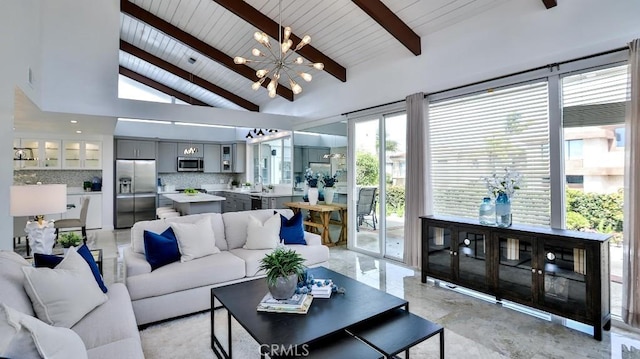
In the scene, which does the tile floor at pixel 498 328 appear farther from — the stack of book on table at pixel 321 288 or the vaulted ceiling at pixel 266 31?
the vaulted ceiling at pixel 266 31

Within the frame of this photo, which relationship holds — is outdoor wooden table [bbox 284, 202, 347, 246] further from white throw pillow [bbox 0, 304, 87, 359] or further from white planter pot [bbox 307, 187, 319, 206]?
white throw pillow [bbox 0, 304, 87, 359]

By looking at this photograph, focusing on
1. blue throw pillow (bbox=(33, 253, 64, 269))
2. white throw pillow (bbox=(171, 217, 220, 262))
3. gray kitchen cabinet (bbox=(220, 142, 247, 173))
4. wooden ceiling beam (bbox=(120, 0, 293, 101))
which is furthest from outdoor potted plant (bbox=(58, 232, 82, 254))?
gray kitchen cabinet (bbox=(220, 142, 247, 173))

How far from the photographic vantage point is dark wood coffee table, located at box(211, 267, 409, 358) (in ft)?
5.96

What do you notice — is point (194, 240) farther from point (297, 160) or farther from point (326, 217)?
point (297, 160)

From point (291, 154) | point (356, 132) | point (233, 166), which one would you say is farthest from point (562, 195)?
point (233, 166)

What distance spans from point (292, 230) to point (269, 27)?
2.97m

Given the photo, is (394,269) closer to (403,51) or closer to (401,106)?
(401,106)

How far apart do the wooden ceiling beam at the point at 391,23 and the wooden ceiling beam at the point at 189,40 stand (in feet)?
10.6

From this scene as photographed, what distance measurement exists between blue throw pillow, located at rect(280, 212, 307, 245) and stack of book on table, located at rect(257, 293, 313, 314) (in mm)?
1765

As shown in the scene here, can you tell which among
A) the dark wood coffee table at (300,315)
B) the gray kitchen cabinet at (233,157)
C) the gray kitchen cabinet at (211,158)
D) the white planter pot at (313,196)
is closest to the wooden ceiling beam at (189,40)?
the white planter pot at (313,196)

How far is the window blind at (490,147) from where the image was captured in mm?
3436

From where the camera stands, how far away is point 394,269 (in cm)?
463

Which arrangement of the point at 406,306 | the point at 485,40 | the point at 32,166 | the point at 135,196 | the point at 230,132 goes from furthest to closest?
the point at 230,132, the point at 135,196, the point at 32,166, the point at 485,40, the point at 406,306

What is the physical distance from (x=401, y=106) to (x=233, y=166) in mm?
6256
